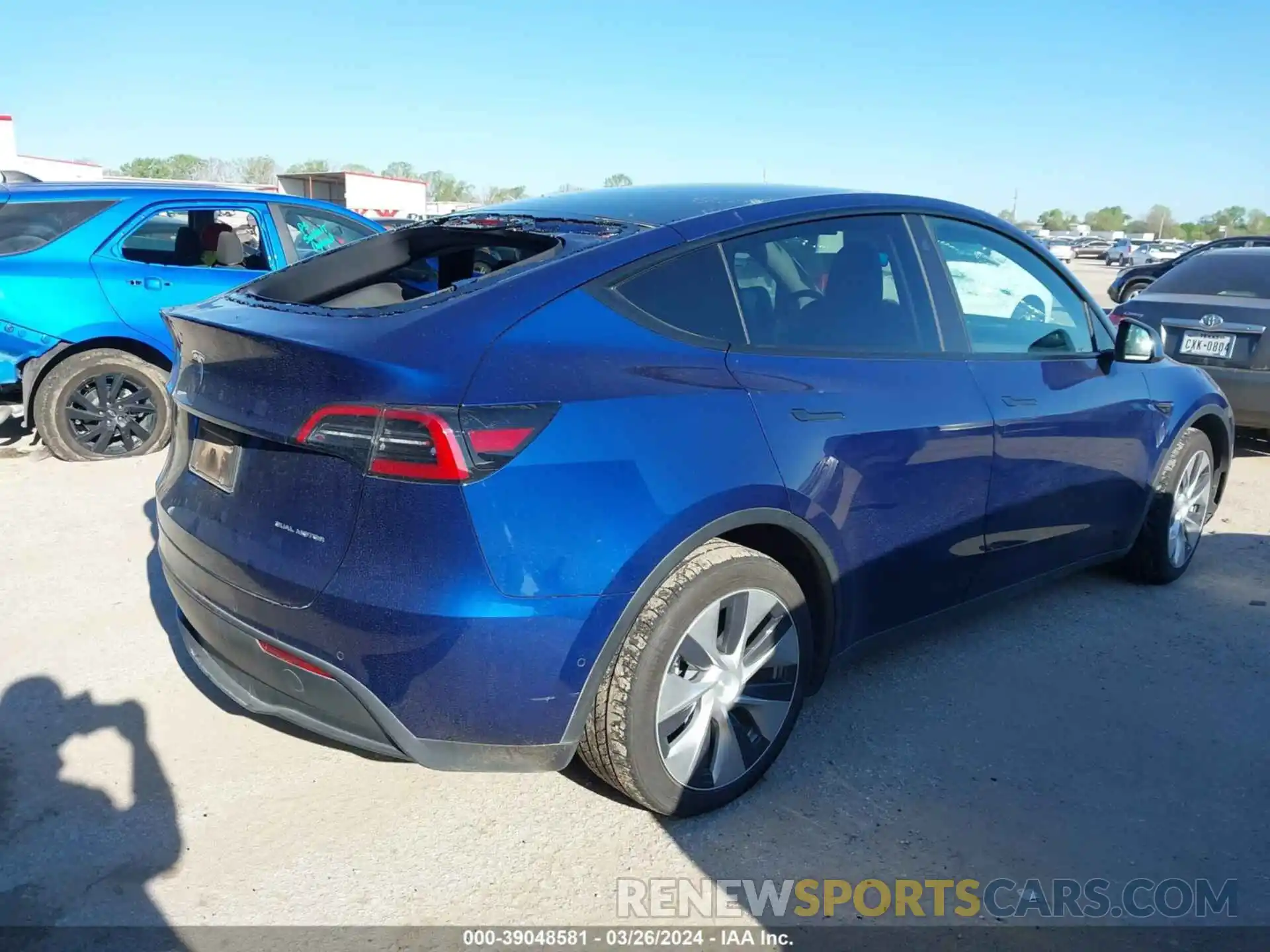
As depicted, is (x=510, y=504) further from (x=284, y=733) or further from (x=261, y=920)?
(x=284, y=733)

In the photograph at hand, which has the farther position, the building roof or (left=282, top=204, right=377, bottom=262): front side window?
(left=282, top=204, right=377, bottom=262): front side window

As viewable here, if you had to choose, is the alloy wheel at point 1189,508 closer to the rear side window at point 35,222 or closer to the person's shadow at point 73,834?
the person's shadow at point 73,834

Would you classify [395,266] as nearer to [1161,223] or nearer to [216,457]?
[216,457]

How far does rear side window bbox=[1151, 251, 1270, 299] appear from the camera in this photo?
7.02 m

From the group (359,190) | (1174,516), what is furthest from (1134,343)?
(359,190)

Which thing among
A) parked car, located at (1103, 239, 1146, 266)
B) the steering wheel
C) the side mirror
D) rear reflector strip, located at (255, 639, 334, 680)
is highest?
parked car, located at (1103, 239, 1146, 266)

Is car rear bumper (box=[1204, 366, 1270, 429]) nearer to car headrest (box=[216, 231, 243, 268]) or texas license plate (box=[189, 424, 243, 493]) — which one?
texas license plate (box=[189, 424, 243, 493])

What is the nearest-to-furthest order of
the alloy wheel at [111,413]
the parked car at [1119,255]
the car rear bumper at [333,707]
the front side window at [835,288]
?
the car rear bumper at [333,707] < the front side window at [835,288] < the alloy wheel at [111,413] < the parked car at [1119,255]

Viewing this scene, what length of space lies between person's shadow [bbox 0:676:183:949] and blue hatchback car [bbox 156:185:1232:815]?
1.44ft

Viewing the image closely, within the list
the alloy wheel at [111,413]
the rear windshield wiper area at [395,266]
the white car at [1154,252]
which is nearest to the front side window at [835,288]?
the rear windshield wiper area at [395,266]

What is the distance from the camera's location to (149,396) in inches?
250

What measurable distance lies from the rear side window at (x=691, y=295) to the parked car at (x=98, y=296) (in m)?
4.68

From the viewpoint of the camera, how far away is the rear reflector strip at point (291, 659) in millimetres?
2359

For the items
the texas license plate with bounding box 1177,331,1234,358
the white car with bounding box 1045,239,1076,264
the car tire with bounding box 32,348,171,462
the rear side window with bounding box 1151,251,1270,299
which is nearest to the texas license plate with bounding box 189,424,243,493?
the car tire with bounding box 32,348,171,462
